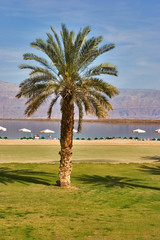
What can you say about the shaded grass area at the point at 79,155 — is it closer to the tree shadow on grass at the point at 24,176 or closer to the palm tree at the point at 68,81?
the tree shadow on grass at the point at 24,176

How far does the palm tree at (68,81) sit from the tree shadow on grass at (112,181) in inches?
103

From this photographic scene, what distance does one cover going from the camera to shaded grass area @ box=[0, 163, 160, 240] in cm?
1418

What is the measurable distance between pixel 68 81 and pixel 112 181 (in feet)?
25.5

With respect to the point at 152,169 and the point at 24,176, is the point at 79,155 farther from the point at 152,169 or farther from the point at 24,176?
the point at 24,176

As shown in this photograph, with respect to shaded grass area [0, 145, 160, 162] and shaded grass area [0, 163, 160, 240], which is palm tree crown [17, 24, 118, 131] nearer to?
shaded grass area [0, 163, 160, 240]

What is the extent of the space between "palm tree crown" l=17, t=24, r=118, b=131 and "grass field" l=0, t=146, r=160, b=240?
16.4 ft

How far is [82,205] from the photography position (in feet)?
63.2

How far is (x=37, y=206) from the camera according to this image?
18641 mm

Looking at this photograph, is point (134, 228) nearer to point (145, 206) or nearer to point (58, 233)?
point (58, 233)

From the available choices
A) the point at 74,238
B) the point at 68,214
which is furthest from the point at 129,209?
the point at 74,238

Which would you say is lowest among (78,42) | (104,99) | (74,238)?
(74,238)

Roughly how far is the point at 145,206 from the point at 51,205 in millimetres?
4674

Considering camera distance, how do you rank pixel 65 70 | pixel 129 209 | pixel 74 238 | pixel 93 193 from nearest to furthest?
pixel 74 238 < pixel 129 209 < pixel 93 193 < pixel 65 70

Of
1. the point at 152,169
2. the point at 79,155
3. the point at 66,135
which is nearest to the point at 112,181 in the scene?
the point at 66,135
